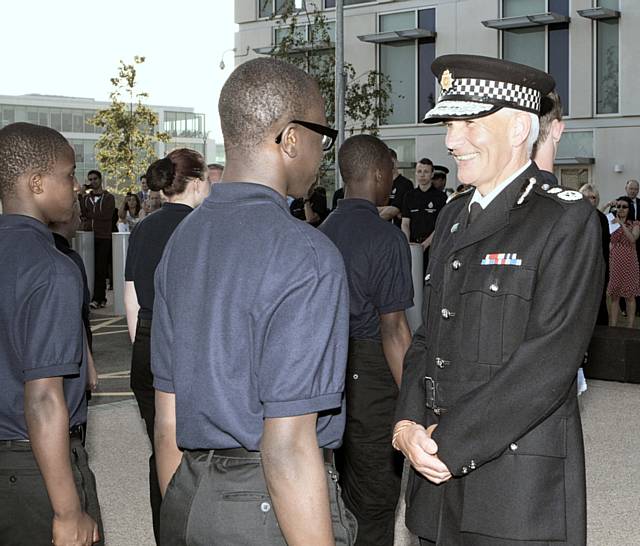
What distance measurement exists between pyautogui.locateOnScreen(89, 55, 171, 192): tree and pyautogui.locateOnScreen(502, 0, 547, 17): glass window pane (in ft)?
44.0

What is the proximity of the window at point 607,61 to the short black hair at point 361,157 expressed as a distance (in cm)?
2228

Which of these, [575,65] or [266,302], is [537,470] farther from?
[575,65]

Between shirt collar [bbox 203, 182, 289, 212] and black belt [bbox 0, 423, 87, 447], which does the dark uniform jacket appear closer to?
shirt collar [bbox 203, 182, 289, 212]

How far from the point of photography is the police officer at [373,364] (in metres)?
5.16

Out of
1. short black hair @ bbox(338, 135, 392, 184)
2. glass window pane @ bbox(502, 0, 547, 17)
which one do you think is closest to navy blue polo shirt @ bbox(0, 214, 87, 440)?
short black hair @ bbox(338, 135, 392, 184)

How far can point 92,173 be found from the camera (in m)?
18.6

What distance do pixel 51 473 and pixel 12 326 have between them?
1.52ft

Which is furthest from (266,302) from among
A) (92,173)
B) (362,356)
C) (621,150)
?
(621,150)

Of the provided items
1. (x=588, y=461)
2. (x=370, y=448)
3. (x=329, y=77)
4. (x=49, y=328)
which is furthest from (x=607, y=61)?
(x=49, y=328)

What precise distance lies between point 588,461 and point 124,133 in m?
30.2

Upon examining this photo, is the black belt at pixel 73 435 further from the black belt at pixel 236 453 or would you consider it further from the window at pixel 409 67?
the window at pixel 409 67

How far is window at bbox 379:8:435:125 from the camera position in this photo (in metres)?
29.8

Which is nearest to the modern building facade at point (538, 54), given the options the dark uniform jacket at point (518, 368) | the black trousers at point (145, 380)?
the black trousers at point (145, 380)

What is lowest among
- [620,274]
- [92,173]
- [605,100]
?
[620,274]
